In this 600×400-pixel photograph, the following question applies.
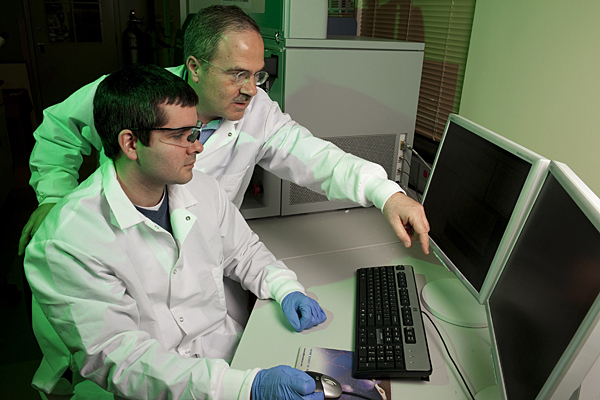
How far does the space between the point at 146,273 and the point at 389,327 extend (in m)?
0.57

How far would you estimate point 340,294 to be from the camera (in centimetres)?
124

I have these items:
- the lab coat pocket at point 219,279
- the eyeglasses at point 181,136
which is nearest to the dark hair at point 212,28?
the eyeglasses at point 181,136

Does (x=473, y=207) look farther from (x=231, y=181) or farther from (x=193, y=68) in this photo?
(x=193, y=68)

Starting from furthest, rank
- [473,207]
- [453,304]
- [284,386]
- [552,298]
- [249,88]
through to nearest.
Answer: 1. [249,88]
2. [453,304]
3. [473,207]
4. [284,386]
5. [552,298]

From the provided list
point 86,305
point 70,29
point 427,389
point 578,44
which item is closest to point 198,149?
point 86,305

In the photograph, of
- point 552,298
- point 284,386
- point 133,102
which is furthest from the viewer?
point 133,102

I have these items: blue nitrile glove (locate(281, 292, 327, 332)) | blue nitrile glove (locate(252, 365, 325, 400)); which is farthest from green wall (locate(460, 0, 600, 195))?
blue nitrile glove (locate(252, 365, 325, 400))

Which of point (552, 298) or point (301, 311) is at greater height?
point (552, 298)

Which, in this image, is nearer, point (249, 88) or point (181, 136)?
point (181, 136)

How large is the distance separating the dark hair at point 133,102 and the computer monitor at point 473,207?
2.23 ft

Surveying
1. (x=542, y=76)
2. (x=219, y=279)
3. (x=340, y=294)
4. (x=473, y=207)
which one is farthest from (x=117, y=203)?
(x=542, y=76)

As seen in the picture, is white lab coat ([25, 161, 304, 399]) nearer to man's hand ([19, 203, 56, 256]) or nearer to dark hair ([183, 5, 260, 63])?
man's hand ([19, 203, 56, 256])

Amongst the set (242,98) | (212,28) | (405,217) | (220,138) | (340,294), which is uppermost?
(212,28)

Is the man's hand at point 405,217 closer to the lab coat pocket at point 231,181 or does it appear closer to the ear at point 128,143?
the lab coat pocket at point 231,181
